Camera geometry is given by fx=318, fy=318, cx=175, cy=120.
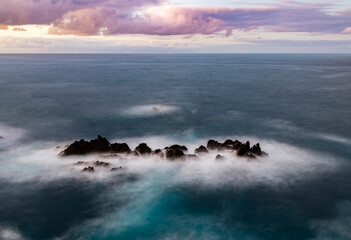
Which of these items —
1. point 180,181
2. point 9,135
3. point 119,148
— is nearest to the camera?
point 180,181

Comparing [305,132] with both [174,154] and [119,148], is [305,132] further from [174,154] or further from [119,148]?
[119,148]

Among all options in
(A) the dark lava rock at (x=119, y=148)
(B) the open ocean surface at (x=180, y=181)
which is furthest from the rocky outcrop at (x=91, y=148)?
(B) the open ocean surface at (x=180, y=181)

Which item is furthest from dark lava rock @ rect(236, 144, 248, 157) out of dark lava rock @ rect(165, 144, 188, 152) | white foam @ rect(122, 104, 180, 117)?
white foam @ rect(122, 104, 180, 117)

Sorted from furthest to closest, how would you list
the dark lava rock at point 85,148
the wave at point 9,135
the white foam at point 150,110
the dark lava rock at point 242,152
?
the white foam at point 150,110 < the wave at point 9,135 < the dark lava rock at point 85,148 < the dark lava rock at point 242,152

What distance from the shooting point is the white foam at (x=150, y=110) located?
70.0 metres

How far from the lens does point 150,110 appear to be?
73938 mm

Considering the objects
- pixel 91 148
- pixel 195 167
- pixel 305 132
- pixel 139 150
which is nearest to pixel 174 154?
pixel 195 167

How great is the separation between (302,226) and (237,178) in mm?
10038

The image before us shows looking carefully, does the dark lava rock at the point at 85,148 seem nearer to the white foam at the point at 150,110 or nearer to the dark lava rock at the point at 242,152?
the dark lava rock at the point at 242,152

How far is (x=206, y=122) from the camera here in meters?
63.1

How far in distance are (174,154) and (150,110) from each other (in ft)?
109

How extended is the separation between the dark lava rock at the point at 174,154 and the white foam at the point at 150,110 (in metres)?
27.5

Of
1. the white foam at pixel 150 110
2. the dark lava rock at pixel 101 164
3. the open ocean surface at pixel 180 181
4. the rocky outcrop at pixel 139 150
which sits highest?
the rocky outcrop at pixel 139 150

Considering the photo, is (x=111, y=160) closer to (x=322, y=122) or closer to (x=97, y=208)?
(x=97, y=208)
